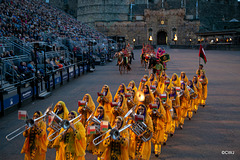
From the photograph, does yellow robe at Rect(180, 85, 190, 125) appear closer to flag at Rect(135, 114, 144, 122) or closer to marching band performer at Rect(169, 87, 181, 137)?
marching band performer at Rect(169, 87, 181, 137)

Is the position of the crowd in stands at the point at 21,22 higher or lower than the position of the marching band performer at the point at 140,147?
higher

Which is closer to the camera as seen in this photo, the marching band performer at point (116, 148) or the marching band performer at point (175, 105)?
the marching band performer at point (116, 148)

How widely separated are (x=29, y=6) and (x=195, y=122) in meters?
31.9

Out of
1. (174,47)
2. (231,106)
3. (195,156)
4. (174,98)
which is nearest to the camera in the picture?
(195,156)

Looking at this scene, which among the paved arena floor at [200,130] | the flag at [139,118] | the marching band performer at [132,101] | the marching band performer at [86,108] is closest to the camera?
the flag at [139,118]

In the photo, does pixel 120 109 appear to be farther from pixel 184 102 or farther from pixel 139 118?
pixel 184 102

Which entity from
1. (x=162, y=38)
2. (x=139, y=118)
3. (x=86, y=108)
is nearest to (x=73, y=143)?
(x=139, y=118)

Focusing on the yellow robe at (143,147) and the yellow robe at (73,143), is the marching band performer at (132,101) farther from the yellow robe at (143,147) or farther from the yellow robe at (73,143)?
the yellow robe at (73,143)

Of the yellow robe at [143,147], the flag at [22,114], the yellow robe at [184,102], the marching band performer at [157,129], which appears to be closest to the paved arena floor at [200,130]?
the marching band performer at [157,129]

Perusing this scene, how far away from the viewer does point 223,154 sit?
26.6 ft

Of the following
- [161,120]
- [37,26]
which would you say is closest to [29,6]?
[37,26]

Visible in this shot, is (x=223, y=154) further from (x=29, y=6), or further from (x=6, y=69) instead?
(x=29, y=6)

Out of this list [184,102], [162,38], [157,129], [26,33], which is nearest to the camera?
[157,129]

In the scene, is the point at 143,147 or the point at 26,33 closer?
the point at 143,147
